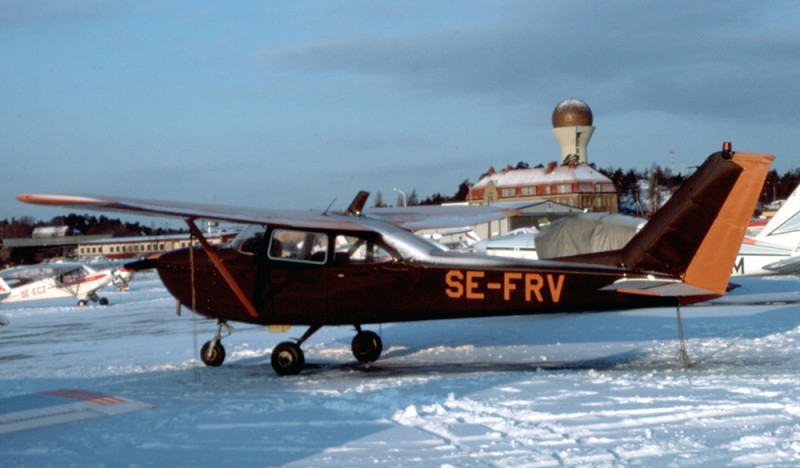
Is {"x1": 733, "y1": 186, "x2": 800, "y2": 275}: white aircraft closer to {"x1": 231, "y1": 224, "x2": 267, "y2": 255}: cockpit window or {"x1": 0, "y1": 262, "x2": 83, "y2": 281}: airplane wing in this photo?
{"x1": 231, "y1": 224, "x2": 267, "y2": 255}: cockpit window

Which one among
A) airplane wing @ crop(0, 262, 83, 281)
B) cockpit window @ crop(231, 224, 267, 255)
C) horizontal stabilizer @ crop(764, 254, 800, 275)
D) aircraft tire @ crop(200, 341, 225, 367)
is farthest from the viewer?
airplane wing @ crop(0, 262, 83, 281)

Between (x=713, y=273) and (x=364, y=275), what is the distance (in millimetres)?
3758

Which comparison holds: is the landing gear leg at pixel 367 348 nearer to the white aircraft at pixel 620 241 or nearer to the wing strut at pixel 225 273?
the wing strut at pixel 225 273

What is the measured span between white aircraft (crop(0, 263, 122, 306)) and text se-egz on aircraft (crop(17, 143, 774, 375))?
18.1 m

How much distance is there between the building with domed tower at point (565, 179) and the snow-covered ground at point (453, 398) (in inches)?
2897

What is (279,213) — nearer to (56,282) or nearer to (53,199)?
(53,199)

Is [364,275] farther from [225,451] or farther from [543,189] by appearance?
[543,189]

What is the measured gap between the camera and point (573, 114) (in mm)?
100000

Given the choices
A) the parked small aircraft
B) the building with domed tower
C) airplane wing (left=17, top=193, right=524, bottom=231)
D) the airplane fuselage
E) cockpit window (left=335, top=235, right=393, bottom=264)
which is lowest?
the parked small aircraft

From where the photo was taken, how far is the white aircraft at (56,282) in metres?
27.4

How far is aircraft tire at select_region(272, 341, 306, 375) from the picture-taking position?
965cm

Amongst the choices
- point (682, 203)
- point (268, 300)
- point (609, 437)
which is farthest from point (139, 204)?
point (682, 203)

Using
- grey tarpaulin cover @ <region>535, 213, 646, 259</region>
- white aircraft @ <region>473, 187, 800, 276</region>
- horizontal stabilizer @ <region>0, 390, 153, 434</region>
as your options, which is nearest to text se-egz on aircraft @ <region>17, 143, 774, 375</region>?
horizontal stabilizer @ <region>0, 390, 153, 434</region>

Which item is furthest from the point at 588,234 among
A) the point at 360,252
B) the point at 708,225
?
the point at 708,225
